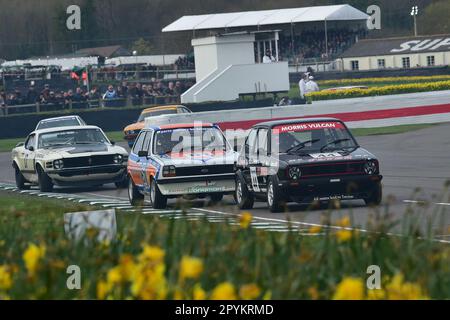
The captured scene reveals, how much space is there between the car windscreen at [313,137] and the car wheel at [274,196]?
70cm

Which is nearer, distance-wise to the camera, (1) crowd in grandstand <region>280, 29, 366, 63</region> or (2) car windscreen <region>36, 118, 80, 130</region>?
(2) car windscreen <region>36, 118, 80, 130</region>

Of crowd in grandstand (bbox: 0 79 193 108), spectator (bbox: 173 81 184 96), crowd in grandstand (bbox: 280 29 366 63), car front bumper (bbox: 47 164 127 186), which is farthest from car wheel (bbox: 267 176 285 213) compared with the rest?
crowd in grandstand (bbox: 280 29 366 63)

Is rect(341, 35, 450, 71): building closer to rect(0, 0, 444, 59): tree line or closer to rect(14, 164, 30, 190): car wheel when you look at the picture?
rect(0, 0, 444, 59): tree line

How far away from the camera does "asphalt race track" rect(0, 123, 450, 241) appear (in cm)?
1489

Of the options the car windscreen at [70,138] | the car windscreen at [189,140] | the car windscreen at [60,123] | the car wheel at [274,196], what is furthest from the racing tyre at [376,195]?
the car windscreen at [60,123]

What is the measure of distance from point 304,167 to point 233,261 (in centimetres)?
973

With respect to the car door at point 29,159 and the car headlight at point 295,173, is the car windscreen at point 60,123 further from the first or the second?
the car headlight at point 295,173

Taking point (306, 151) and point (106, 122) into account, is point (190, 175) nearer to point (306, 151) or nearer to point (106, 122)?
point (306, 151)

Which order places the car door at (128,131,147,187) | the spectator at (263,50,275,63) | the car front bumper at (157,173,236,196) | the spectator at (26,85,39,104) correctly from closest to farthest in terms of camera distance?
the car front bumper at (157,173,236,196), the car door at (128,131,147,187), the spectator at (26,85,39,104), the spectator at (263,50,275,63)

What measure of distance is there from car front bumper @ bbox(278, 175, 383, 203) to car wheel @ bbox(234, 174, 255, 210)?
127 centimetres

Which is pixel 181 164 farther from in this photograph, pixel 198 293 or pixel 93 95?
pixel 93 95

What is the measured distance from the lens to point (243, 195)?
1861 cm

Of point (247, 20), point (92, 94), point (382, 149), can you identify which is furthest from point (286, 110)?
point (247, 20)

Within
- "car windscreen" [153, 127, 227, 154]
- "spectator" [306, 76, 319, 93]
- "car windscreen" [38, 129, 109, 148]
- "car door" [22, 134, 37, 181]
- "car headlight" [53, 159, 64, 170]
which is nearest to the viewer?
"car windscreen" [153, 127, 227, 154]
